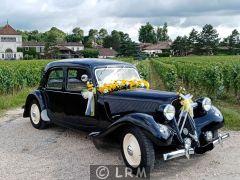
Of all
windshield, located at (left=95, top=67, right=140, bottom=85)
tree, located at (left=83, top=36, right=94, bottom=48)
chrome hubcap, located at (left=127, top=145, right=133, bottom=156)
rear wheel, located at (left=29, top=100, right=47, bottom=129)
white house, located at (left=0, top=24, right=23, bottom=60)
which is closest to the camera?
chrome hubcap, located at (left=127, top=145, right=133, bottom=156)

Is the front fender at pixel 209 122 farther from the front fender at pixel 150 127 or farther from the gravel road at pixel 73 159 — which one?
the front fender at pixel 150 127

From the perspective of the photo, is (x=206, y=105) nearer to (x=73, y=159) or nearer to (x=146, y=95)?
(x=146, y=95)

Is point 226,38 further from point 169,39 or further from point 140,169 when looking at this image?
point 140,169

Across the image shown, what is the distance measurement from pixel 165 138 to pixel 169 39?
16249cm

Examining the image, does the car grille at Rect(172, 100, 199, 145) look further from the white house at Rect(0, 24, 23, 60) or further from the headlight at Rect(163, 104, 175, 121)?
the white house at Rect(0, 24, 23, 60)

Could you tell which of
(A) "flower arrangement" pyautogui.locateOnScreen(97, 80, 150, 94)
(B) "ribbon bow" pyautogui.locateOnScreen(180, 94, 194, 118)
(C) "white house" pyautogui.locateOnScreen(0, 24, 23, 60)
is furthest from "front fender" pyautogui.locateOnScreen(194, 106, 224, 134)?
(C) "white house" pyautogui.locateOnScreen(0, 24, 23, 60)

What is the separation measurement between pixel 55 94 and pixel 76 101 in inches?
33.8

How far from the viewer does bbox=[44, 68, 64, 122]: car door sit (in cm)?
819

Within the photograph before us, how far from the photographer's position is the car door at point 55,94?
819cm

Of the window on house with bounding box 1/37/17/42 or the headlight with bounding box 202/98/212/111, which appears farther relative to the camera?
the window on house with bounding box 1/37/17/42

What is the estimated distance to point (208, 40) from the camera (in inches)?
4348

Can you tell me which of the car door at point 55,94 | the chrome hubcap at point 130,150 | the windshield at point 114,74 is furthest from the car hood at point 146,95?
the car door at point 55,94

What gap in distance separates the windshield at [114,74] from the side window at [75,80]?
11.4 inches

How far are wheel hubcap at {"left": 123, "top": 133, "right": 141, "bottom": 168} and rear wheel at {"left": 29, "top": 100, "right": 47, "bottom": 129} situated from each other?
3515 mm
